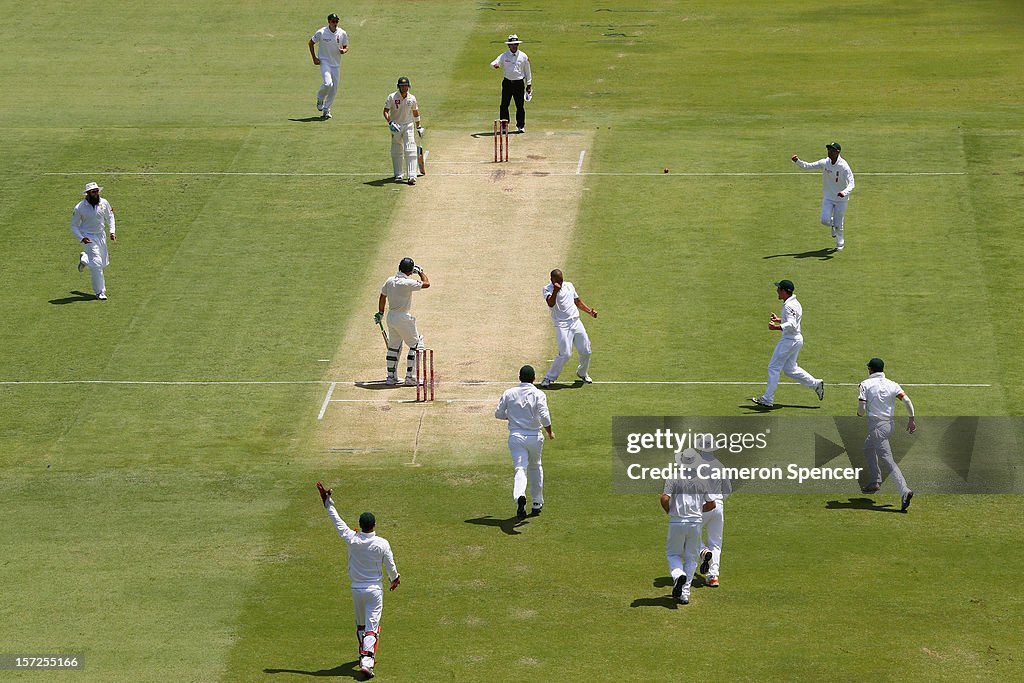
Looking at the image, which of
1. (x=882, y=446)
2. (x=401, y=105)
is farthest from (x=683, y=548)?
(x=401, y=105)

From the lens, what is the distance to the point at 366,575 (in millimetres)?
20156

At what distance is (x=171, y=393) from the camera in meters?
30.9

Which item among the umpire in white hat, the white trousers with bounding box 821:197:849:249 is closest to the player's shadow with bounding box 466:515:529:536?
the white trousers with bounding box 821:197:849:249

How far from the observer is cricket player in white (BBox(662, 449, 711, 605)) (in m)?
21.5

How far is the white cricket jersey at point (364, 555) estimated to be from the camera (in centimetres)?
2005

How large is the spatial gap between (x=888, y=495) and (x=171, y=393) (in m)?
13.7

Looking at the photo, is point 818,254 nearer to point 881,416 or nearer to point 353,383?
point 353,383

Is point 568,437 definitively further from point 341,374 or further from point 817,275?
point 817,275

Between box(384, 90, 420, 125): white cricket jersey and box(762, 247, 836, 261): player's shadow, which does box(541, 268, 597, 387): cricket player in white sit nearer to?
box(762, 247, 836, 261): player's shadow

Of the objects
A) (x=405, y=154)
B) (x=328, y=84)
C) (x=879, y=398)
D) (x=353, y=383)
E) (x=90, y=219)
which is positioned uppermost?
(x=328, y=84)

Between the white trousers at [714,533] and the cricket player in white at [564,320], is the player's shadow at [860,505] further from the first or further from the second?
the cricket player in white at [564,320]

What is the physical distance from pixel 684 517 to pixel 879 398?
16.6ft

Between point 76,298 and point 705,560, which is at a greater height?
point 705,560

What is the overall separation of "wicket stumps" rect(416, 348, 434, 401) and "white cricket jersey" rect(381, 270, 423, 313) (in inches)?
36.4
